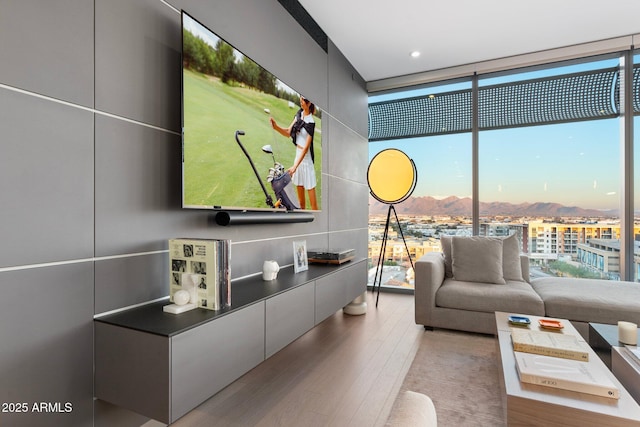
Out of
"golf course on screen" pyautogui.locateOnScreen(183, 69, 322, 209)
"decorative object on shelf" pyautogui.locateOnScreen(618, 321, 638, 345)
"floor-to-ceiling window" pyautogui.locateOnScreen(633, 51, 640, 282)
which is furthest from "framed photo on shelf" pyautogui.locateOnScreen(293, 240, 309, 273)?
"floor-to-ceiling window" pyautogui.locateOnScreen(633, 51, 640, 282)

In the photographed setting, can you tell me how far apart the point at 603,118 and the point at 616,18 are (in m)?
1.02

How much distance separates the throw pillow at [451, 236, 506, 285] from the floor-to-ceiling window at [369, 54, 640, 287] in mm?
895

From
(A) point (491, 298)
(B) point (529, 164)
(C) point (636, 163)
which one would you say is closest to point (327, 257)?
(A) point (491, 298)

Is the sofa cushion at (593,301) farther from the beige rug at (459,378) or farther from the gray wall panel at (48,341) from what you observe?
the gray wall panel at (48,341)

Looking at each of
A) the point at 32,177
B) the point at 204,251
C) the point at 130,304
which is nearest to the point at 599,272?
the point at 204,251

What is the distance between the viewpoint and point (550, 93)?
3959mm

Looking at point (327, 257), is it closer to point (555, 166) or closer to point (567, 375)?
point (567, 375)

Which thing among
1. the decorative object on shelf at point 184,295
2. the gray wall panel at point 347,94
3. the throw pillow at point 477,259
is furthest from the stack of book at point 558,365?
the gray wall panel at point 347,94

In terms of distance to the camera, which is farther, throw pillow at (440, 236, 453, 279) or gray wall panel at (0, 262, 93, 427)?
throw pillow at (440, 236, 453, 279)

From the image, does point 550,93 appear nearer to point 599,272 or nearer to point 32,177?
point 599,272

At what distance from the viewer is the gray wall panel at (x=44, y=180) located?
115cm

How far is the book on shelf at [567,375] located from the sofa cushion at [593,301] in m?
1.33

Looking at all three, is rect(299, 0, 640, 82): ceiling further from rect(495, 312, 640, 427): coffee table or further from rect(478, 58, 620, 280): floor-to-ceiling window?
rect(495, 312, 640, 427): coffee table

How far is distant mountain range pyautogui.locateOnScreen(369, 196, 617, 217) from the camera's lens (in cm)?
389
